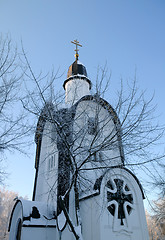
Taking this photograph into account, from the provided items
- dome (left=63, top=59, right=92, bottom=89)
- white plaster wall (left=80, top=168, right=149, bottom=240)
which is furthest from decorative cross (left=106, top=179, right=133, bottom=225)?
dome (left=63, top=59, right=92, bottom=89)

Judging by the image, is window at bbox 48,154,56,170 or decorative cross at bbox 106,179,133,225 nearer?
decorative cross at bbox 106,179,133,225

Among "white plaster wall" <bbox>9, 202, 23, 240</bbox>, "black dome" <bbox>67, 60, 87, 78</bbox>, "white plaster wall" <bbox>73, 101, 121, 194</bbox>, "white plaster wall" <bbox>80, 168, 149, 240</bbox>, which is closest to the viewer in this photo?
"white plaster wall" <bbox>73, 101, 121, 194</bbox>

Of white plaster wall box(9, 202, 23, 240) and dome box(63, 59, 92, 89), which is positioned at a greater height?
dome box(63, 59, 92, 89)

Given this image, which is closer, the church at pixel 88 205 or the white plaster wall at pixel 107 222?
the church at pixel 88 205

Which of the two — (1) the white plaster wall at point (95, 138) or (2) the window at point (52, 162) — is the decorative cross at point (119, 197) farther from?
(2) the window at point (52, 162)

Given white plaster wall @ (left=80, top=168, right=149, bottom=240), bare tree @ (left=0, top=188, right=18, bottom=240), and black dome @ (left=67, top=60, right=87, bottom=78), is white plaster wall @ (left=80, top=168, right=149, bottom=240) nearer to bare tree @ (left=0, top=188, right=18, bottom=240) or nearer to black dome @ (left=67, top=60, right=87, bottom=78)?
black dome @ (left=67, top=60, right=87, bottom=78)

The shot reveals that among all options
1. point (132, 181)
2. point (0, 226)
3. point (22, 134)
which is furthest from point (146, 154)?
point (0, 226)

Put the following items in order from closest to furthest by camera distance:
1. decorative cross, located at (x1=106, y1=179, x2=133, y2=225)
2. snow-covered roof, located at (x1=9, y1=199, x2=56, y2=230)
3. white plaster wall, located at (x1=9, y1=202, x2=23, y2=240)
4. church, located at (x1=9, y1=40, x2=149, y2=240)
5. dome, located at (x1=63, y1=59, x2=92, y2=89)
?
1. church, located at (x1=9, y1=40, x2=149, y2=240)
2. decorative cross, located at (x1=106, y1=179, x2=133, y2=225)
3. snow-covered roof, located at (x1=9, y1=199, x2=56, y2=230)
4. white plaster wall, located at (x1=9, y1=202, x2=23, y2=240)
5. dome, located at (x1=63, y1=59, x2=92, y2=89)

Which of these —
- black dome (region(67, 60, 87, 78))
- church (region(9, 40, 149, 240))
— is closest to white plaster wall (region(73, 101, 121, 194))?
church (region(9, 40, 149, 240))

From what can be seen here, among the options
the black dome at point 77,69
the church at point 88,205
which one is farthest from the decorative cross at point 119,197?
the black dome at point 77,69

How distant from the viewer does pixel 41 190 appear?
10.4 metres

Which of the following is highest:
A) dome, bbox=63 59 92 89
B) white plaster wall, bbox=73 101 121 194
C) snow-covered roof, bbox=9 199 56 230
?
dome, bbox=63 59 92 89

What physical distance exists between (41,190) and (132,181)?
524cm

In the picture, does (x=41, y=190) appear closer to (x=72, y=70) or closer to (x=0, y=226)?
(x=72, y=70)
